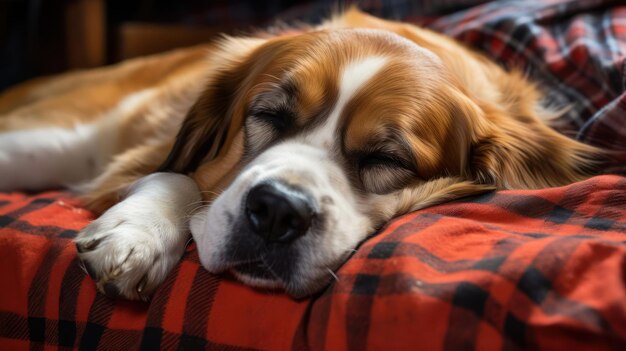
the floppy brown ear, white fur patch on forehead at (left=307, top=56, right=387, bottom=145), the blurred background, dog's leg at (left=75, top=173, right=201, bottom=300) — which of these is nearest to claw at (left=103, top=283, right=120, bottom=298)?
dog's leg at (left=75, top=173, right=201, bottom=300)

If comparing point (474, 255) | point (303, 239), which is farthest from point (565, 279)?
point (303, 239)

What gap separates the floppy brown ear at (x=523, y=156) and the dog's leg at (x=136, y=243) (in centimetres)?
70

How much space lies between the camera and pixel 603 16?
214 cm

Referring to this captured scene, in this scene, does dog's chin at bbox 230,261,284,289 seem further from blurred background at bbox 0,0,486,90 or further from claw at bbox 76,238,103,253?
blurred background at bbox 0,0,486,90

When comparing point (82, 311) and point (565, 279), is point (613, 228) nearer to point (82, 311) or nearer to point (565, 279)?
point (565, 279)

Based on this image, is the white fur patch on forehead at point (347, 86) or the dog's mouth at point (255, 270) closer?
the dog's mouth at point (255, 270)

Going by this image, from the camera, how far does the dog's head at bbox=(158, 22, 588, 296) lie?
3.85 feet

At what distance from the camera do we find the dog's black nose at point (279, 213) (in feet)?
3.75

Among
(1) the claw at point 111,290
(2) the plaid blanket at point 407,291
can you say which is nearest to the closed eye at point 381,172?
A: (2) the plaid blanket at point 407,291

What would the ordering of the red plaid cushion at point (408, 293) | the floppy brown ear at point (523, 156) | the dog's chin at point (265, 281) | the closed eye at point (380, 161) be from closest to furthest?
the red plaid cushion at point (408, 293), the dog's chin at point (265, 281), the closed eye at point (380, 161), the floppy brown ear at point (523, 156)

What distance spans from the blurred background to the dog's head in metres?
1.19

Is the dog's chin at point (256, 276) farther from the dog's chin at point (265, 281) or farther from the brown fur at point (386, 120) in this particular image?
Result: the brown fur at point (386, 120)

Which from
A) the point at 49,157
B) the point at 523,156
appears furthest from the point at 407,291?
the point at 49,157

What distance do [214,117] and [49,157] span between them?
64cm
